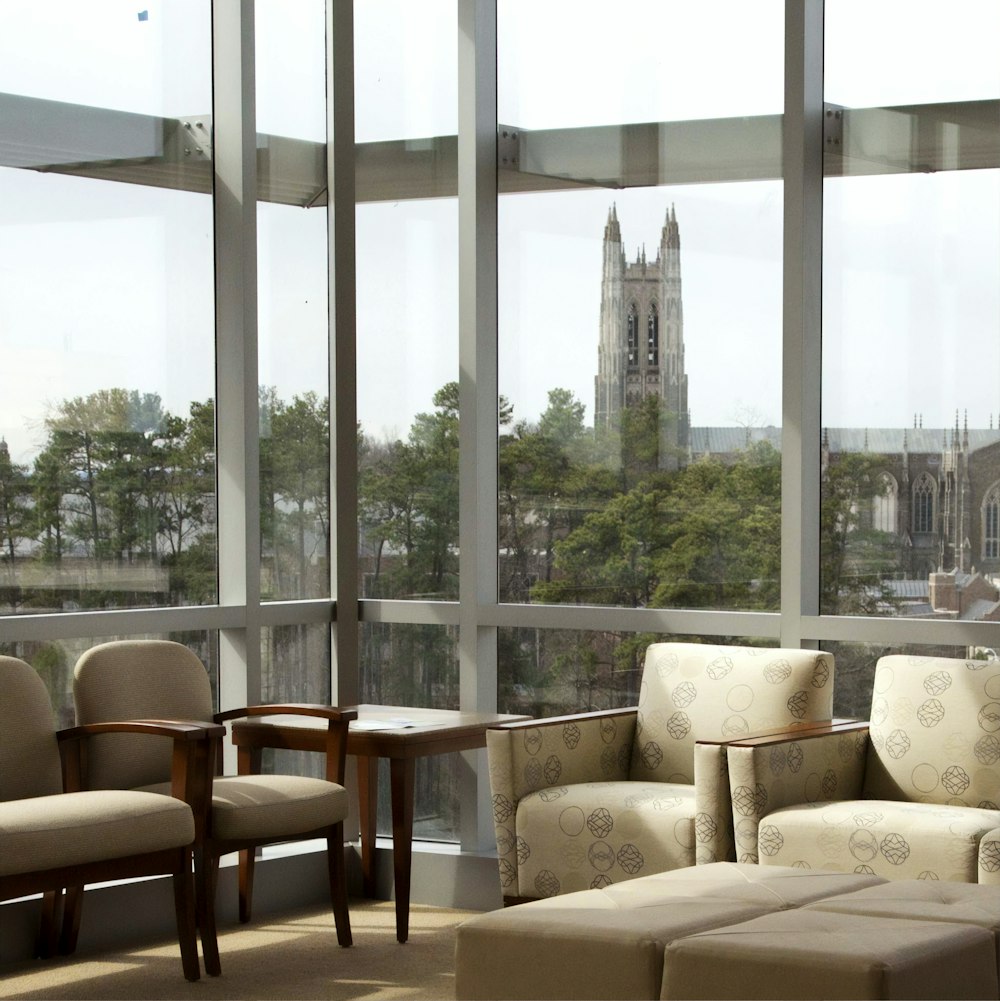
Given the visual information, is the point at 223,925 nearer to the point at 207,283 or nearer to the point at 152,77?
the point at 207,283

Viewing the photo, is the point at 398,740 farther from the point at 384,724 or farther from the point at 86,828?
the point at 86,828

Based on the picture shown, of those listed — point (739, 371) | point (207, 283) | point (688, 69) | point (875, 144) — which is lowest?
point (739, 371)

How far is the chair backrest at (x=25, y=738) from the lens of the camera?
4.38 metres

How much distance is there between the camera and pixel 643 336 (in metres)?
5.62

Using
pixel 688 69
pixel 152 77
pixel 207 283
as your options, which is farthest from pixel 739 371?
pixel 152 77

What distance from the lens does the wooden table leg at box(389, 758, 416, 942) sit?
191 inches

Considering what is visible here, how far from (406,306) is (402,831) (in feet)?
6.80

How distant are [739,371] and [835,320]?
379mm

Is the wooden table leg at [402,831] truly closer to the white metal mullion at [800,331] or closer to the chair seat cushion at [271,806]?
the chair seat cushion at [271,806]

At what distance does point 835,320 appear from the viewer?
532cm

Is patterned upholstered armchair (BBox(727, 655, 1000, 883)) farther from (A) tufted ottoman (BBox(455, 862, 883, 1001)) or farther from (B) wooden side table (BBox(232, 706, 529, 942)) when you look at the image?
(B) wooden side table (BBox(232, 706, 529, 942))

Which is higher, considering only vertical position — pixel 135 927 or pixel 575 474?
pixel 575 474

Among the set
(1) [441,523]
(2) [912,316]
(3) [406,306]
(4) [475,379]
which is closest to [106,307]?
(3) [406,306]

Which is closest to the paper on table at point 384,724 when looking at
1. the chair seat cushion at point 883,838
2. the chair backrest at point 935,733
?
the chair seat cushion at point 883,838
